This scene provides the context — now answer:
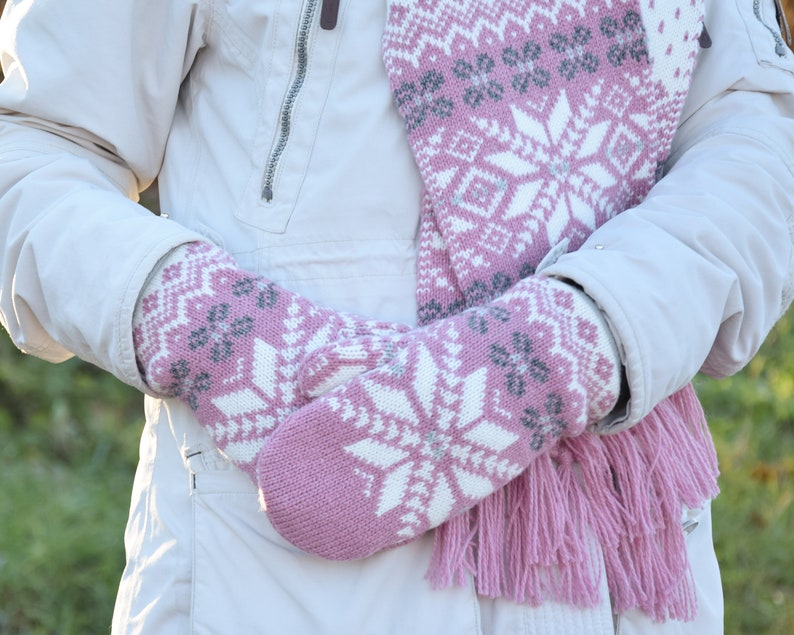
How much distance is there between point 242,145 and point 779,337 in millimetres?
3203

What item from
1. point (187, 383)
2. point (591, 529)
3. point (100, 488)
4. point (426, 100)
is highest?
point (426, 100)

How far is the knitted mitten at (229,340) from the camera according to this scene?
1125mm

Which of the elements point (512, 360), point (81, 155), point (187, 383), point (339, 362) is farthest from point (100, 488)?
point (512, 360)

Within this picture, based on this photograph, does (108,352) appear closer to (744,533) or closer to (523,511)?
(523,511)

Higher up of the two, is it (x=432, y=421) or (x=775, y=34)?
(x=775, y=34)

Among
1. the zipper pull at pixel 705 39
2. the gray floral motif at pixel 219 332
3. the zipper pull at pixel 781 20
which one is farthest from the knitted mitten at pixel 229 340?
the zipper pull at pixel 781 20

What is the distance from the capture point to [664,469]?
3.97 feet

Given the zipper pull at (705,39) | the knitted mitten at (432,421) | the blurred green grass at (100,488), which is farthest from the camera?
the blurred green grass at (100,488)

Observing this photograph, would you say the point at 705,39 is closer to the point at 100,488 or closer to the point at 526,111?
the point at 526,111

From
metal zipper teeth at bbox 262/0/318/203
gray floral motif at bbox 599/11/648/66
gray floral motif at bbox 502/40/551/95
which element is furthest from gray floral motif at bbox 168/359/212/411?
gray floral motif at bbox 599/11/648/66

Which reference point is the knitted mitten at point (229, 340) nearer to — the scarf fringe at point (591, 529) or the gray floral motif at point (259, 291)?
the gray floral motif at point (259, 291)

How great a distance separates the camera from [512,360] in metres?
1.07

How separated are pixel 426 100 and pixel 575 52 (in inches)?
8.2

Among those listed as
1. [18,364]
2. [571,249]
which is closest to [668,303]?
[571,249]
